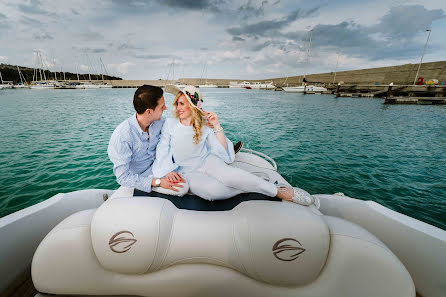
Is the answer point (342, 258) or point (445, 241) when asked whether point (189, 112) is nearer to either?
point (342, 258)

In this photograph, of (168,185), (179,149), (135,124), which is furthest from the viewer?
(179,149)

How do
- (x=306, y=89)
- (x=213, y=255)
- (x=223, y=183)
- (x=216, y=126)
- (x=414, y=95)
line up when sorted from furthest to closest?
(x=306, y=89) → (x=414, y=95) → (x=216, y=126) → (x=223, y=183) → (x=213, y=255)

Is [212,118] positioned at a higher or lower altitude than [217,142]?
higher

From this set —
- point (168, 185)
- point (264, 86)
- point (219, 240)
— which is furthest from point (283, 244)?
point (264, 86)

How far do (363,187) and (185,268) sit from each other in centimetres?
572

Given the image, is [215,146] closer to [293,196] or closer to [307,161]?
[293,196]

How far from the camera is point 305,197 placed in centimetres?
184

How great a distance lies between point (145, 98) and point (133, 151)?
0.72m

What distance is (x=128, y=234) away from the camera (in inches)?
Result: 47.5

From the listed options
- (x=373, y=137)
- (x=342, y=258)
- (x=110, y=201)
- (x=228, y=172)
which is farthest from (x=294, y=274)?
(x=373, y=137)

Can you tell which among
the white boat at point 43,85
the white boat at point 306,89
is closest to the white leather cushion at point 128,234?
the white boat at point 306,89

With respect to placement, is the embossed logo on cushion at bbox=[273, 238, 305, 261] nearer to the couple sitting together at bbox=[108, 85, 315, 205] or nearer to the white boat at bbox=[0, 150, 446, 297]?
the white boat at bbox=[0, 150, 446, 297]

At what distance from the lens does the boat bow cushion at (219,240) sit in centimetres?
117

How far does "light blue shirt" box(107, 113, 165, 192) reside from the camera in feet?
6.89
